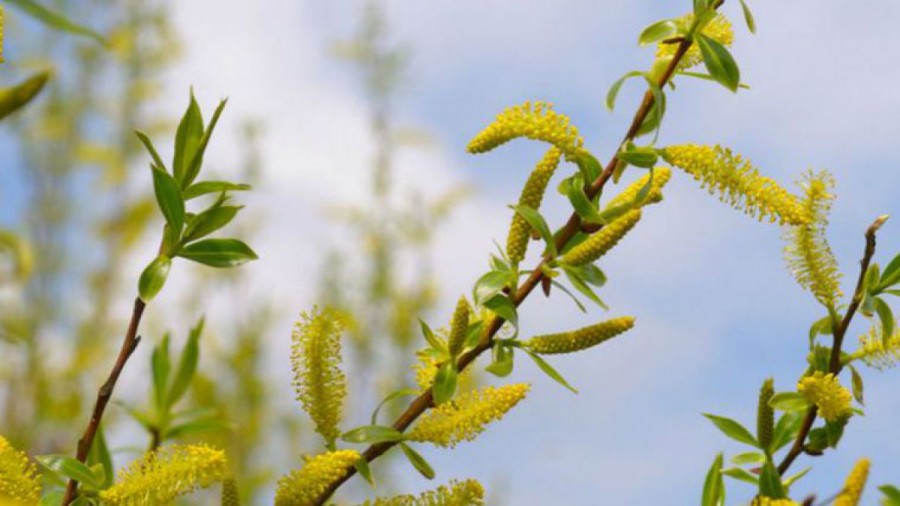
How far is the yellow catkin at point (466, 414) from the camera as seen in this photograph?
0.64 meters

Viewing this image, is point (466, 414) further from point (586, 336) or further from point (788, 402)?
point (788, 402)

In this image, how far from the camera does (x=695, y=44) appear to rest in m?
0.73

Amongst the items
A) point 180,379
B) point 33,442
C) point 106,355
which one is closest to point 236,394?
point 106,355

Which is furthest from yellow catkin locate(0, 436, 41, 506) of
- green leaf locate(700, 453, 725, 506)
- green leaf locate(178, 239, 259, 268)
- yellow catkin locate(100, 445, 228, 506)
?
green leaf locate(700, 453, 725, 506)

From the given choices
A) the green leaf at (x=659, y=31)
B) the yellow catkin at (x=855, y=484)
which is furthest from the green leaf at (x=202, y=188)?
the yellow catkin at (x=855, y=484)

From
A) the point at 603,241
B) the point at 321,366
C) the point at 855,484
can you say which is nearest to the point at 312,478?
the point at 321,366

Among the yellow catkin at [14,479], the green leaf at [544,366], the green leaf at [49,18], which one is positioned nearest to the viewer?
the green leaf at [49,18]

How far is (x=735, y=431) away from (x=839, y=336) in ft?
0.32

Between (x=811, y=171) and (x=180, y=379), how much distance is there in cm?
45

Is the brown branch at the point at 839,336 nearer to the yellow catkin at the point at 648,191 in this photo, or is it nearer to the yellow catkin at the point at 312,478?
the yellow catkin at the point at 648,191

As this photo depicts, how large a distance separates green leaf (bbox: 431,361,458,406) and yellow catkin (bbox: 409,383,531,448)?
0.01m

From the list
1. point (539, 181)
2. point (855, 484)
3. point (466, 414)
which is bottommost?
point (855, 484)

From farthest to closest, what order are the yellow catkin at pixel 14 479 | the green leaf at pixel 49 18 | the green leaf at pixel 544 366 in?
the green leaf at pixel 544 366 → the yellow catkin at pixel 14 479 → the green leaf at pixel 49 18

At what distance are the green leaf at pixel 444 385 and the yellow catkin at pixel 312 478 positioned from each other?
6 cm
